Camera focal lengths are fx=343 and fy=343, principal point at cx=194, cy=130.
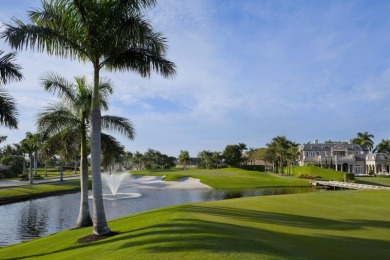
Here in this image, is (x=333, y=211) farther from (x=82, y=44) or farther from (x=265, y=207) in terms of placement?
(x=82, y=44)

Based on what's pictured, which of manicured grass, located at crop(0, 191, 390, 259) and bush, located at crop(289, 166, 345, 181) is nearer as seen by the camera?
manicured grass, located at crop(0, 191, 390, 259)

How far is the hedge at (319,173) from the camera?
77.8 meters

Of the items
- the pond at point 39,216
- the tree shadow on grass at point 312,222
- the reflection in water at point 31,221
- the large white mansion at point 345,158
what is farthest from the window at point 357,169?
the tree shadow on grass at point 312,222

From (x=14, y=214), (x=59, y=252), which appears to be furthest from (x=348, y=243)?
(x=14, y=214)

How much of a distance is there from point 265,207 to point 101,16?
16095 millimetres

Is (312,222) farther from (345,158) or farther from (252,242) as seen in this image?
(345,158)

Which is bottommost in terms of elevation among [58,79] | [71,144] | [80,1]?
[71,144]

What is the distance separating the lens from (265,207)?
23438 mm

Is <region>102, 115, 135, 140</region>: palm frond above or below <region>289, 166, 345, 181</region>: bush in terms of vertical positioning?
above

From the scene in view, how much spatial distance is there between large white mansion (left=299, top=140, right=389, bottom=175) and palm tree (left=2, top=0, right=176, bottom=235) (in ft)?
324

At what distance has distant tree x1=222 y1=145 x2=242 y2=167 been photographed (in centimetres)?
13362

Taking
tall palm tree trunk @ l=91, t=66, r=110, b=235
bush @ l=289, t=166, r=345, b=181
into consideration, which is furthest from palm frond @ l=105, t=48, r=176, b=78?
bush @ l=289, t=166, r=345, b=181

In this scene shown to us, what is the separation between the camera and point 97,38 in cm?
1500

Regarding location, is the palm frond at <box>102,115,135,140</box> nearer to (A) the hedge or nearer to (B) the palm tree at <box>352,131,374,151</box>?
(A) the hedge
